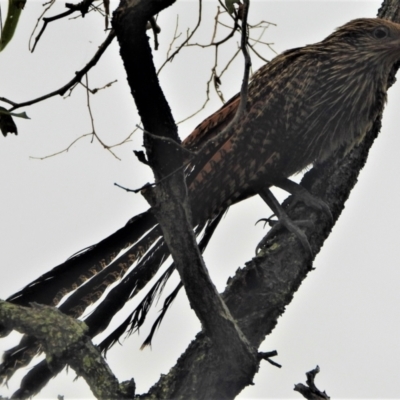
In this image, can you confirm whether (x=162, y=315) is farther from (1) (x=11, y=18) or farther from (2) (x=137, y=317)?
(1) (x=11, y=18)

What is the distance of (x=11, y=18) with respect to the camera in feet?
8.90

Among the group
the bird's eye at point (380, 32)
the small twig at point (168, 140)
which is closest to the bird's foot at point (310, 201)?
the bird's eye at point (380, 32)

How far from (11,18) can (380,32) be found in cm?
270

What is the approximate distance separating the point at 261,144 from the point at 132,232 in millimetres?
983

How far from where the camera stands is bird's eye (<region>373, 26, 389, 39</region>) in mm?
4688

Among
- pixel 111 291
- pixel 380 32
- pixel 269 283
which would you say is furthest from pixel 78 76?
pixel 380 32

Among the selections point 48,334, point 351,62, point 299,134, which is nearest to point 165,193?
point 48,334

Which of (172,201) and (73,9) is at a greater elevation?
(73,9)

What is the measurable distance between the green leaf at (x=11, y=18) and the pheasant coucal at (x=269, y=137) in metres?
1.21

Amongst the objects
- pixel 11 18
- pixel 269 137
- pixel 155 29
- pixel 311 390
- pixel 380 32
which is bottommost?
pixel 311 390

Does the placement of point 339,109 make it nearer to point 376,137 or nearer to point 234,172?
point 376,137

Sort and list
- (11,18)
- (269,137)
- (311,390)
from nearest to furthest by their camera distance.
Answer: (11,18) → (311,390) → (269,137)

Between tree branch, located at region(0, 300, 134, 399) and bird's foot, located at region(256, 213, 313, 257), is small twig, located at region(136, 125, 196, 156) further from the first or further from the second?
bird's foot, located at region(256, 213, 313, 257)

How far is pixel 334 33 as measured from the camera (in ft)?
16.1
